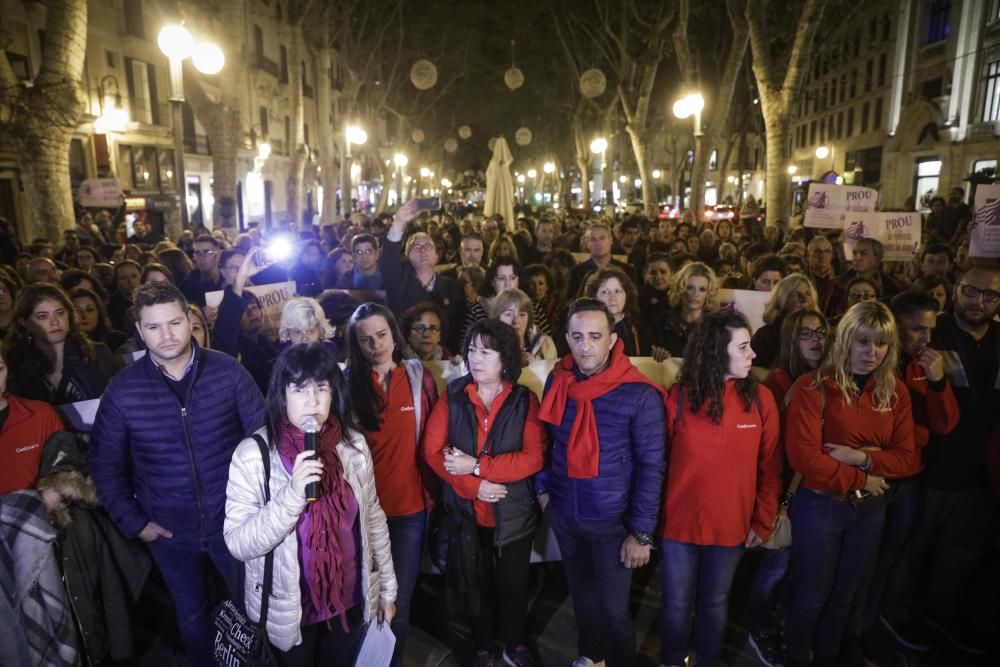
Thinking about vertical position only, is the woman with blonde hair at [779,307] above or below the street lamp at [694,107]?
→ below

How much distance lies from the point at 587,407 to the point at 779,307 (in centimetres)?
248

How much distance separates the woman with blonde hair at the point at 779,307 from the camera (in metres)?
4.91

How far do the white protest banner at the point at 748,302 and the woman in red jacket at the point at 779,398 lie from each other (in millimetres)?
2254

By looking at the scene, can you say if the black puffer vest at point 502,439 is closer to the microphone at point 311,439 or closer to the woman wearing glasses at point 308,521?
the woman wearing glasses at point 308,521

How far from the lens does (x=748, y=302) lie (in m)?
6.27

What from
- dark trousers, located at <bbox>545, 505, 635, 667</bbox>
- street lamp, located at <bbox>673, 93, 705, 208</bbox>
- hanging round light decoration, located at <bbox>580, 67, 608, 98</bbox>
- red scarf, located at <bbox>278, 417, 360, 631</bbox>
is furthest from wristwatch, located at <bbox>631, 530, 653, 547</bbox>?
hanging round light decoration, located at <bbox>580, 67, 608, 98</bbox>

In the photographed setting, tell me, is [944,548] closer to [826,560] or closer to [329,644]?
[826,560]

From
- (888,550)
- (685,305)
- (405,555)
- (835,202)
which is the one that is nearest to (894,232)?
(835,202)

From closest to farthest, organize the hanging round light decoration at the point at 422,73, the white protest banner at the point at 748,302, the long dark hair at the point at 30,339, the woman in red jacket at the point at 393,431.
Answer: the woman in red jacket at the point at 393,431
the long dark hair at the point at 30,339
the white protest banner at the point at 748,302
the hanging round light decoration at the point at 422,73

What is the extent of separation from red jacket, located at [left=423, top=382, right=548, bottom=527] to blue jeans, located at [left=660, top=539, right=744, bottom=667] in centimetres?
84

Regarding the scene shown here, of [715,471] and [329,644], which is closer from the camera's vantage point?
[329,644]

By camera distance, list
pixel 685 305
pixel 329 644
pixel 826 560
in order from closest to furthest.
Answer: pixel 329 644 < pixel 826 560 < pixel 685 305

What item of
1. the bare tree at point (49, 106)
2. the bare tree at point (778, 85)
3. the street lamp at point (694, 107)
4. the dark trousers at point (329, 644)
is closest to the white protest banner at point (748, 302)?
the dark trousers at point (329, 644)

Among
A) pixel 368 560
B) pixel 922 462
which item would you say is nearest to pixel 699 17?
pixel 922 462
